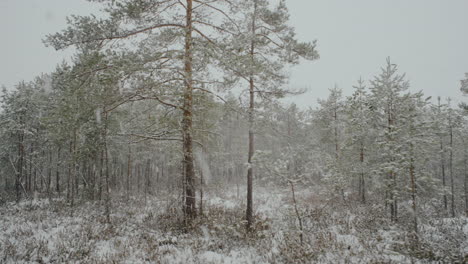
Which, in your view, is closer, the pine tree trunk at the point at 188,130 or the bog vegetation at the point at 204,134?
the bog vegetation at the point at 204,134

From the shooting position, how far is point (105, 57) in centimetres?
661

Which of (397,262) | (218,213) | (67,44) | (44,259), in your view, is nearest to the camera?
(397,262)

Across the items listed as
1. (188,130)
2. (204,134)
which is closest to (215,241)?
(188,130)

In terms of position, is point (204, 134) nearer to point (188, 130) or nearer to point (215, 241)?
→ point (188, 130)

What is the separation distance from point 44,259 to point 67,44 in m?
6.11

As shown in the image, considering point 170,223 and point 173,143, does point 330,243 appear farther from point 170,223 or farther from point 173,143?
point 173,143

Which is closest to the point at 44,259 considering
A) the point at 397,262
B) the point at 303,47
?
the point at 397,262

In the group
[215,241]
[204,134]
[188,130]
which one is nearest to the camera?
[215,241]

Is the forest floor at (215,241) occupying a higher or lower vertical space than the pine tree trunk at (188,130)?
lower

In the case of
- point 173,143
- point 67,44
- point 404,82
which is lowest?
point 173,143

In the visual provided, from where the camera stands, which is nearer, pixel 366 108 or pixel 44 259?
pixel 44 259

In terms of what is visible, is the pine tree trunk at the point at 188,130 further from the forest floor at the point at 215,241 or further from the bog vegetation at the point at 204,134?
the forest floor at the point at 215,241

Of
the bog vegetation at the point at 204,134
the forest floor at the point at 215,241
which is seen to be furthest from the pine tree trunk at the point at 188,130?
the forest floor at the point at 215,241

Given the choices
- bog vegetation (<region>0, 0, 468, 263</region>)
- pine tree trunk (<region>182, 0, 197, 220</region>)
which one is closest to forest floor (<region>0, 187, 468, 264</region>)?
bog vegetation (<region>0, 0, 468, 263</region>)
